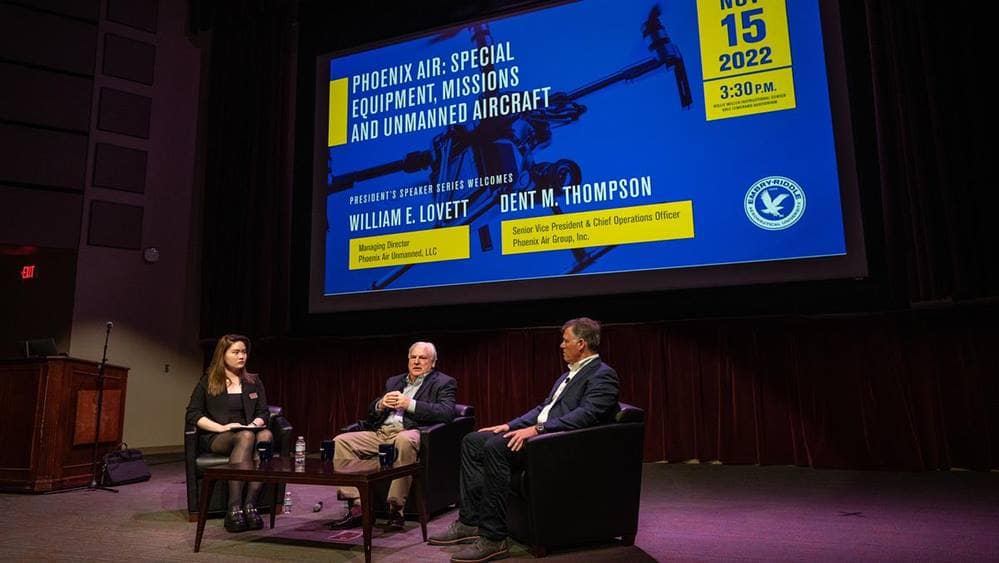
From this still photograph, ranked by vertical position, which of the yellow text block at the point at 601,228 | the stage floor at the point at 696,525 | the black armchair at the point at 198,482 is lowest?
the stage floor at the point at 696,525

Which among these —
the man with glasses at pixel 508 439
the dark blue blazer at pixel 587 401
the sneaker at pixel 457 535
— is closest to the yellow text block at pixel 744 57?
the man with glasses at pixel 508 439

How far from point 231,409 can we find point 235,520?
0.68 metres

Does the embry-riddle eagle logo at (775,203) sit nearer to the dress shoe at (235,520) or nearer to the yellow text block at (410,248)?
the yellow text block at (410,248)

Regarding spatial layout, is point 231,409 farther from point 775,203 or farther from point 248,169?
point 248,169

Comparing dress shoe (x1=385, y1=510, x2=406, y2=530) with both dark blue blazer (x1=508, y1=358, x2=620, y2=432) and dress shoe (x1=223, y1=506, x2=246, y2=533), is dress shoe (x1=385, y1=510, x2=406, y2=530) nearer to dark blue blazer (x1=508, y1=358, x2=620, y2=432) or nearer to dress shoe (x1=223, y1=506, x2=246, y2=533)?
dress shoe (x1=223, y1=506, x2=246, y2=533)

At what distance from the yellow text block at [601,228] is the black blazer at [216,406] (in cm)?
227

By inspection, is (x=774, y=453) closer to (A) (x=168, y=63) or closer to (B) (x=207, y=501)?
(B) (x=207, y=501)

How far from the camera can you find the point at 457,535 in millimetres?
3041

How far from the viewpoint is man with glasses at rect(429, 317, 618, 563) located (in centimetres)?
276

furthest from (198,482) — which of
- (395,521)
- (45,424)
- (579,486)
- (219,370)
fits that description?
(579,486)

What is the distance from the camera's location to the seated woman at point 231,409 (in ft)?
11.9

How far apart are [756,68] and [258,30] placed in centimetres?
522

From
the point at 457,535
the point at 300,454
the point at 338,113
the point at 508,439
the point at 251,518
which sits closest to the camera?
the point at 508,439

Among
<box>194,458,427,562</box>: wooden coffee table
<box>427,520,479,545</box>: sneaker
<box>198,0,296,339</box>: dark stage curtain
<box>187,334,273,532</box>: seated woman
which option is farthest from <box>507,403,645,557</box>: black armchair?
<box>198,0,296,339</box>: dark stage curtain
